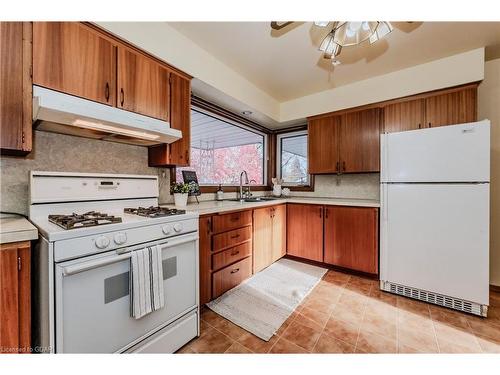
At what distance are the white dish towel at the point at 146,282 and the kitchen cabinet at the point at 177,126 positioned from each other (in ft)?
3.15

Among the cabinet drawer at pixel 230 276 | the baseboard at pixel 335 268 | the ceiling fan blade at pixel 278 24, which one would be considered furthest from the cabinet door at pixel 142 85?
the baseboard at pixel 335 268

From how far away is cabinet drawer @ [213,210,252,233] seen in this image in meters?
1.95

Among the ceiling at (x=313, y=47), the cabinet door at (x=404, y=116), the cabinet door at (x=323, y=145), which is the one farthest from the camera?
the cabinet door at (x=323, y=145)

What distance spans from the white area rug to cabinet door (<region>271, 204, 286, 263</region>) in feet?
0.59

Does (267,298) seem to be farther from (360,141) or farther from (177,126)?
(360,141)

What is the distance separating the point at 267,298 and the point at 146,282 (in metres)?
1.25

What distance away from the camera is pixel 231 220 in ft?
6.91

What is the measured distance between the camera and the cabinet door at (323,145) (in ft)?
9.61

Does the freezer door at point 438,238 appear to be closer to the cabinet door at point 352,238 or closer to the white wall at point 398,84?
the cabinet door at point 352,238

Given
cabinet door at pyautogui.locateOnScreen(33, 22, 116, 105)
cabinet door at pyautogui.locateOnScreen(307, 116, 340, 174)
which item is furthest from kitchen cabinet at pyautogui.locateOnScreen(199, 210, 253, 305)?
cabinet door at pyautogui.locateOnScreen(307, 116, 340, 174)

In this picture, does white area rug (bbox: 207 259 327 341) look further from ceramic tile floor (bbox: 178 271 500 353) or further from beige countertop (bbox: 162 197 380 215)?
beige countertop (bbox: 162 197 380 215)

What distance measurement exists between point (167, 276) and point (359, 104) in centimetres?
289

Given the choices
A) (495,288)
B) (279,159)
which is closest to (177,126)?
(279,159)
